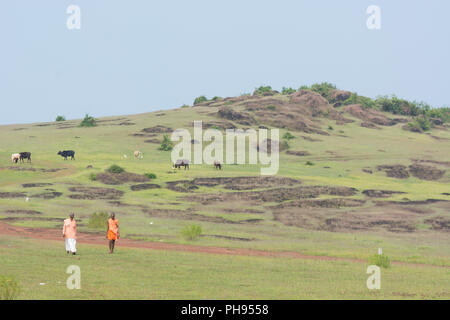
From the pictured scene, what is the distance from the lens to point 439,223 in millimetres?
49656

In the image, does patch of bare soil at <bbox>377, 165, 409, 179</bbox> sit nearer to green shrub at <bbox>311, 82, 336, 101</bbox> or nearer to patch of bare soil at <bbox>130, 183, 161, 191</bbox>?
patch of bare soil at <bbox>130, 183, 161, 191</bbox>

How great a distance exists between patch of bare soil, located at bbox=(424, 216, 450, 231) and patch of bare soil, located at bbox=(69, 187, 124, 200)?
26.0 meters

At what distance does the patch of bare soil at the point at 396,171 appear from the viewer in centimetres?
8438

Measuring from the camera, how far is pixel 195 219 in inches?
1874

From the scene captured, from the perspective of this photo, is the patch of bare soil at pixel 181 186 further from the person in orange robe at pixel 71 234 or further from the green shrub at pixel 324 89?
the green shrub at pixel 324 89

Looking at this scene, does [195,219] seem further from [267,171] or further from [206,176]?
[267,171]

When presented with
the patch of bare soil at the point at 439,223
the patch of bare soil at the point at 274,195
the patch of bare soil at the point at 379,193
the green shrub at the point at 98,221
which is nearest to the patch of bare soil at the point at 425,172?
the patch of bare soil at the point at 379,193

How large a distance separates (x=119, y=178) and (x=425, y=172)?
4375 centimetres

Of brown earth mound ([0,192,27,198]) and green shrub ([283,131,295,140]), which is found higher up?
green shrub ([283,131,295,140])

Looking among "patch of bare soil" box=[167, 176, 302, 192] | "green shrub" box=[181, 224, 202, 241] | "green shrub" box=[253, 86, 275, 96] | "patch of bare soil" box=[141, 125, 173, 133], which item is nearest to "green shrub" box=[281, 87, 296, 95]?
"green shrub" box=[253, 86, 275, 96]

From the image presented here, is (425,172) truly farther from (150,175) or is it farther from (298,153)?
(150,175)

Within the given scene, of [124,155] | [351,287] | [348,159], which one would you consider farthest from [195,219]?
[348,159]

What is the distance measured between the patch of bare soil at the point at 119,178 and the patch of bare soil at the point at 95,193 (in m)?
4.59

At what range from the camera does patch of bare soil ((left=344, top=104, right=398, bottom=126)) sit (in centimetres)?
14540
